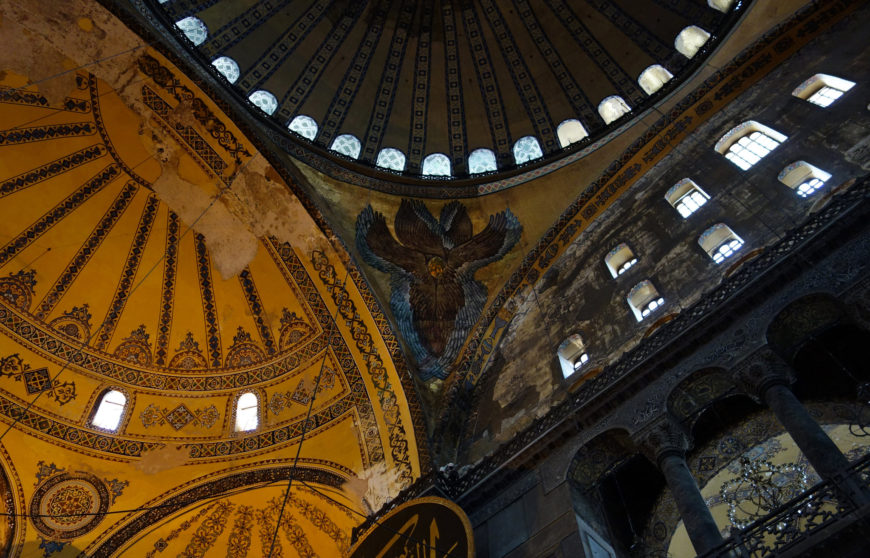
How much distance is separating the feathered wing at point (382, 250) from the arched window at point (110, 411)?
4034 mm

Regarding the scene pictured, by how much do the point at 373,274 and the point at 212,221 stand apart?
2.48 metres

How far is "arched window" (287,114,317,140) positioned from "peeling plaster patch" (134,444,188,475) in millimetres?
4992

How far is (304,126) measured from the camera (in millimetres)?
10336

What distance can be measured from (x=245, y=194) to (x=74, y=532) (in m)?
5.07

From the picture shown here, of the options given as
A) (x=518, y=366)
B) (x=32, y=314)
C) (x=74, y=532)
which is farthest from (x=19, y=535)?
(x=518, y=366)

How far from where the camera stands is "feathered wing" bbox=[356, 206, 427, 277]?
9.49 meters

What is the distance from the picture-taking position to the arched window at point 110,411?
904 centimetres

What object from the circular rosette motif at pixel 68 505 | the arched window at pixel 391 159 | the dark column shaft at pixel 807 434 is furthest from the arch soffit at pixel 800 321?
the circular rosette motif at pixel 68 505

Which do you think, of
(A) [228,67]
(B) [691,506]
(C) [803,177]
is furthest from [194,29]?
(B) [691,506]

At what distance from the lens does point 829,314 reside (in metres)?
5.73

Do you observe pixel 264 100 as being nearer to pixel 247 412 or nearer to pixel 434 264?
pixel 434 264

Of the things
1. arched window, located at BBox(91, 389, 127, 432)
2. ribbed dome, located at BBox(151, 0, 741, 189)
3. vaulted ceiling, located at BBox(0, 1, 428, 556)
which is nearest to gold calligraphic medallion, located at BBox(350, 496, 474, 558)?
vaulted ceiling, located at BBox(0, 1, 428, 556)

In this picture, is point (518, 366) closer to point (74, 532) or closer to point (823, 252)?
point (823, 252)

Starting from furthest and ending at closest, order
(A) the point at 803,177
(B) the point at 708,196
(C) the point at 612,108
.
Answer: (C) the point at 612,108, (B) the point at 708,196, (A) the point at 803,177
